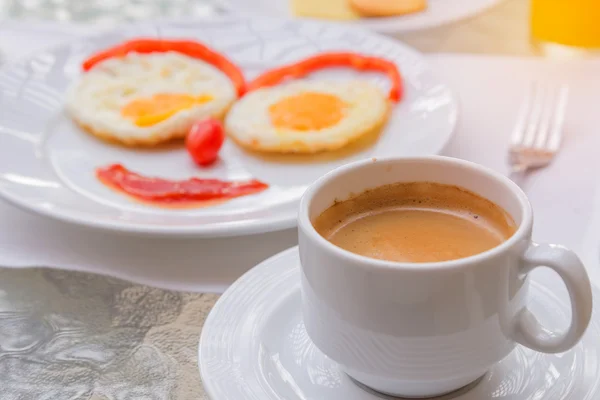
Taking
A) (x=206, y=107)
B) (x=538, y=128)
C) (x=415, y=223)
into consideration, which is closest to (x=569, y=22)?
(x=538, y=128)

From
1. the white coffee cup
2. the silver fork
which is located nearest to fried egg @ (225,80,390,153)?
the silver fork

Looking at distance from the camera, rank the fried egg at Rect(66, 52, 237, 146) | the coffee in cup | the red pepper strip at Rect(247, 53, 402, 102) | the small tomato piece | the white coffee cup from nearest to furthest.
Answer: the white coffee cup, the coffee in cup, the small tomato piece, the fried egg at Rect(66, 52, 237, 146), the red pepper strip at Rect(247, 53, 402, 102)

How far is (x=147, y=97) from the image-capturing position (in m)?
1.75

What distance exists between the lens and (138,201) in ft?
4.44

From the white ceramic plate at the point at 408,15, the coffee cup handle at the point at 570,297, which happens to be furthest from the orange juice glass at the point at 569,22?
the coffee cup handle at the point at 570,297

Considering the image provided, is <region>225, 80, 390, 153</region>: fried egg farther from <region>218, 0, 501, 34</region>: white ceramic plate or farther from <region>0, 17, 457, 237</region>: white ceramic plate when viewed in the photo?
<region>218, 0, 501, 34</region>: white ceramic plate

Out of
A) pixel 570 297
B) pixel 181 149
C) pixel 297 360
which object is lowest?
pixel 181 149

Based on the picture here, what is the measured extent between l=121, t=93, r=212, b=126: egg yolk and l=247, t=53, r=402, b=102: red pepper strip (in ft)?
0.52

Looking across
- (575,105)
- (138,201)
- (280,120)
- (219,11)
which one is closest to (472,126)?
(575,105)

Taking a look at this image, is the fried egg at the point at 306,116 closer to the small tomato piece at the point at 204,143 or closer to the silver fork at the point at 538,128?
the small tomato piece at the point at 204,143

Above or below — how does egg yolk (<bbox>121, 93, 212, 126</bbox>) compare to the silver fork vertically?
below

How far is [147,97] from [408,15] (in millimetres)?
818

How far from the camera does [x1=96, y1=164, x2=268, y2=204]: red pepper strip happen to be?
136 centimetres

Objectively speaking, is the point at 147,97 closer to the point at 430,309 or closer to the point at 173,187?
the point at 173,187
